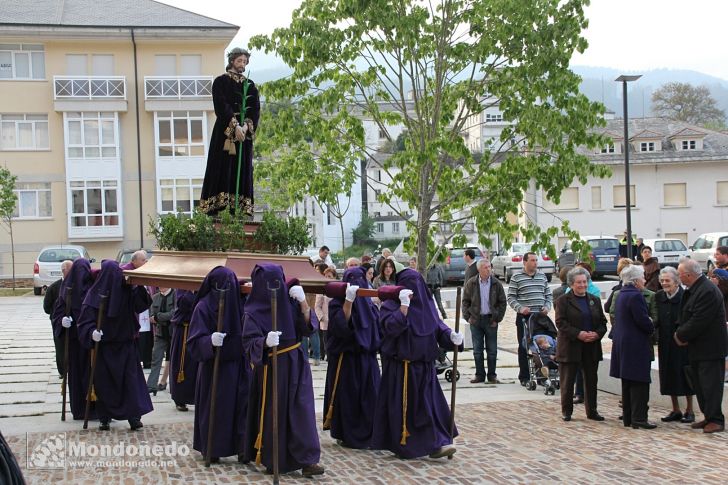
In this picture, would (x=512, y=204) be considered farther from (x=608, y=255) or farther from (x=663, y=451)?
(x=608, y=255)

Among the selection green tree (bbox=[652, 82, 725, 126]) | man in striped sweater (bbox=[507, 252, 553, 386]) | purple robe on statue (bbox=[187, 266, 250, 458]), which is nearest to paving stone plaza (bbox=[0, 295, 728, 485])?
purple robe on statue (bbox=[187, 266, 250, 458])

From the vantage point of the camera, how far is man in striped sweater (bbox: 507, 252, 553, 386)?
1313 cm

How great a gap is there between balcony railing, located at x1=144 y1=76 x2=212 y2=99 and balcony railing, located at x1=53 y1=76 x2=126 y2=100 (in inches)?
47.2

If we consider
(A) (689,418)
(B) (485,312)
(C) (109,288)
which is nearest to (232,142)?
(C) (109,288)

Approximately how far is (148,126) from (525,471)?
36.4m

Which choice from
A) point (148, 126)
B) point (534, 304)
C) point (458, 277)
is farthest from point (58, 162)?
point (534, 304)

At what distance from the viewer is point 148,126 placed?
137 feet

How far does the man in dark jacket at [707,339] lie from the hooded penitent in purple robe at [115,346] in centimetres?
621

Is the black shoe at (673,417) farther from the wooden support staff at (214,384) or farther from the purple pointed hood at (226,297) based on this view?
the wooden support staff at (214,384)

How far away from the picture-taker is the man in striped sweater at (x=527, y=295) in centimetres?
1313

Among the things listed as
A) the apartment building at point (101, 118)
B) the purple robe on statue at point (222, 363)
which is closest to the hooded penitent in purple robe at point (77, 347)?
the purple robe on statue at point (222, 363)

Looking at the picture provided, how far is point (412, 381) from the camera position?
8.83 m

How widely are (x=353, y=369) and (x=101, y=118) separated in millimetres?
34551

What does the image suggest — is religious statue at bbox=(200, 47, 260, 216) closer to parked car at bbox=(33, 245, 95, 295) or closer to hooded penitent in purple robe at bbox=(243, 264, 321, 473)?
hooded penitent in purple robe at bbox=(243, 264, 321, 473)
